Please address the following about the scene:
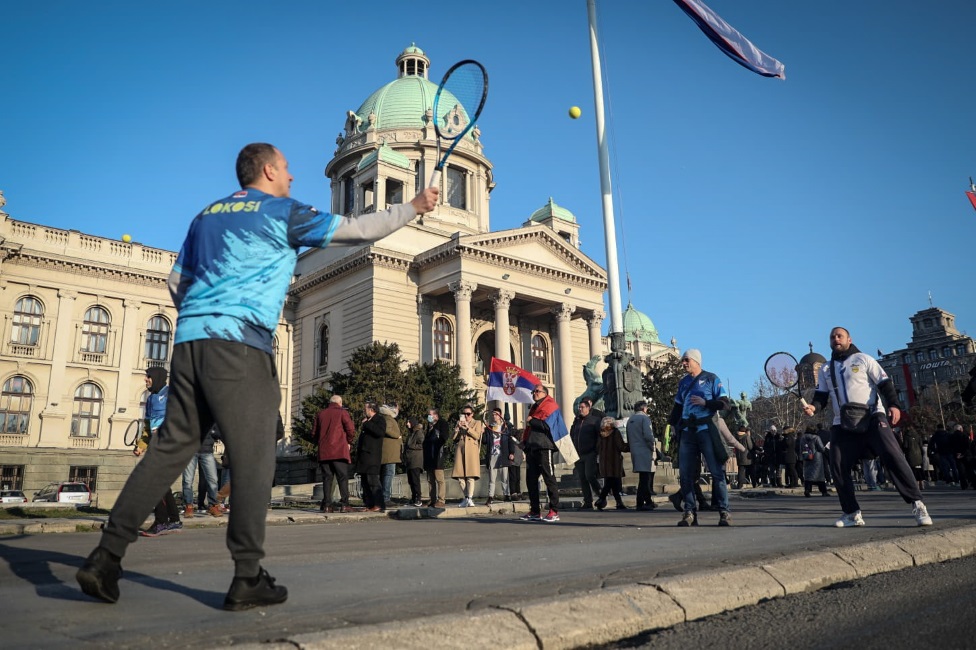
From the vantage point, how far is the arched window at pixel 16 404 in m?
34.8

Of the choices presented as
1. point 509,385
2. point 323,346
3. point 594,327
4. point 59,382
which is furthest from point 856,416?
point 59,382

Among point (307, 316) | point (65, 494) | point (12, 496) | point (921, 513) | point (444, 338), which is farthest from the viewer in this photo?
point (307, 316)

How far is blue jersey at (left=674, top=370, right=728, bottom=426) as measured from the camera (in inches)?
314

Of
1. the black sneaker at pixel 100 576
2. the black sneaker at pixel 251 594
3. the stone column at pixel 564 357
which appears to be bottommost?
the black sneaker at pixel 251 594

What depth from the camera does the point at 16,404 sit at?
35.3 m

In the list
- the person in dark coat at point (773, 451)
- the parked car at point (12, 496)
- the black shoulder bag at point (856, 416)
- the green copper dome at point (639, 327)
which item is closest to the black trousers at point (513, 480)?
the person in dark coat at point (773, 451)

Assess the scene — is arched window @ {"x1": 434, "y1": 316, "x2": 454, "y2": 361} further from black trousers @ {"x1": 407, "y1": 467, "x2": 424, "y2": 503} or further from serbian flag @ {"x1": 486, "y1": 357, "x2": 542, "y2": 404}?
black trousers @ {"x1": 407, "y1": 467, "x2": 424, "y2": 503}

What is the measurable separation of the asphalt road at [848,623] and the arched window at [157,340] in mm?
40710

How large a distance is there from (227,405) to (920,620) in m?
2.93

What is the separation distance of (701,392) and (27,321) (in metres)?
38.0

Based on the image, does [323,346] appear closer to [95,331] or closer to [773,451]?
[95,331]

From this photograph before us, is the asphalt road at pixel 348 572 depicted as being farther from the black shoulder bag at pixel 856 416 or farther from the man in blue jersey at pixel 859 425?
the black shoulder bag at pixel 856 416

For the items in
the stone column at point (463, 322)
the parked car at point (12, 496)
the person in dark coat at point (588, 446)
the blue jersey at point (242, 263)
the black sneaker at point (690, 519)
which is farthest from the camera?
the stone column at point (463, 322)

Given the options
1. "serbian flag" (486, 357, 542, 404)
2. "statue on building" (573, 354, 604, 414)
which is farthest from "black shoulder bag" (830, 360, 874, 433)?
"statue on building" (573, 354, 604, 414)
